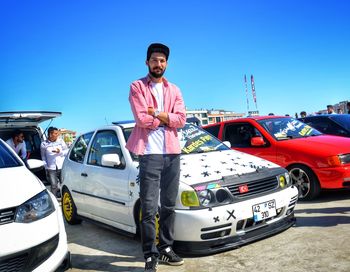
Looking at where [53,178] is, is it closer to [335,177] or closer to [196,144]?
[196,144]

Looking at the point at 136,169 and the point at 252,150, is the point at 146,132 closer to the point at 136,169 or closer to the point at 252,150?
the point at 136,169

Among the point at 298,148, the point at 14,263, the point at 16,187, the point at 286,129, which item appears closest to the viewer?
the point at 14,263

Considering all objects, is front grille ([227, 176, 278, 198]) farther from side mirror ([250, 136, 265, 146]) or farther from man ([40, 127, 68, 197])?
man ([40, 127, 68, 197])

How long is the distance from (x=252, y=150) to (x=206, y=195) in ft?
11.0

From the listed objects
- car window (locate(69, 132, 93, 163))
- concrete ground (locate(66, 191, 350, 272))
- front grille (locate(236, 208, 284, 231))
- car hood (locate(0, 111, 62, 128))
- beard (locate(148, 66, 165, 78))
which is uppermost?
beard (locate(148, 66, 165, 78))

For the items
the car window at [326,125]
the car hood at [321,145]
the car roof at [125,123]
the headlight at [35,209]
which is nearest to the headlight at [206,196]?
the headlight at [35,209]

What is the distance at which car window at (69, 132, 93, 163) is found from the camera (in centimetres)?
558

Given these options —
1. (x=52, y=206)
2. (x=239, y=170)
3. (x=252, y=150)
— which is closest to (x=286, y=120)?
(x=252, y=150)

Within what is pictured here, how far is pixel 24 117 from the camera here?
8211mm

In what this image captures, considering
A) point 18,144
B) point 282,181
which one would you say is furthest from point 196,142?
point 18,144

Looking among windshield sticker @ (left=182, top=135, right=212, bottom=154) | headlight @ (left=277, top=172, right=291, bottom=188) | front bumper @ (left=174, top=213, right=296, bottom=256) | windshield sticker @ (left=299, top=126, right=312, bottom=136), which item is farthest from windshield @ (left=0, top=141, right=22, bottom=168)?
windshield sticker @ (left=299, top=126, right=312, bottom=136)

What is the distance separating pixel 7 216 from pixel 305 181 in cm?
459

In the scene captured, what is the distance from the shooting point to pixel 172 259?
3516 mm

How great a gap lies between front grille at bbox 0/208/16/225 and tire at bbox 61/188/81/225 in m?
2.78
